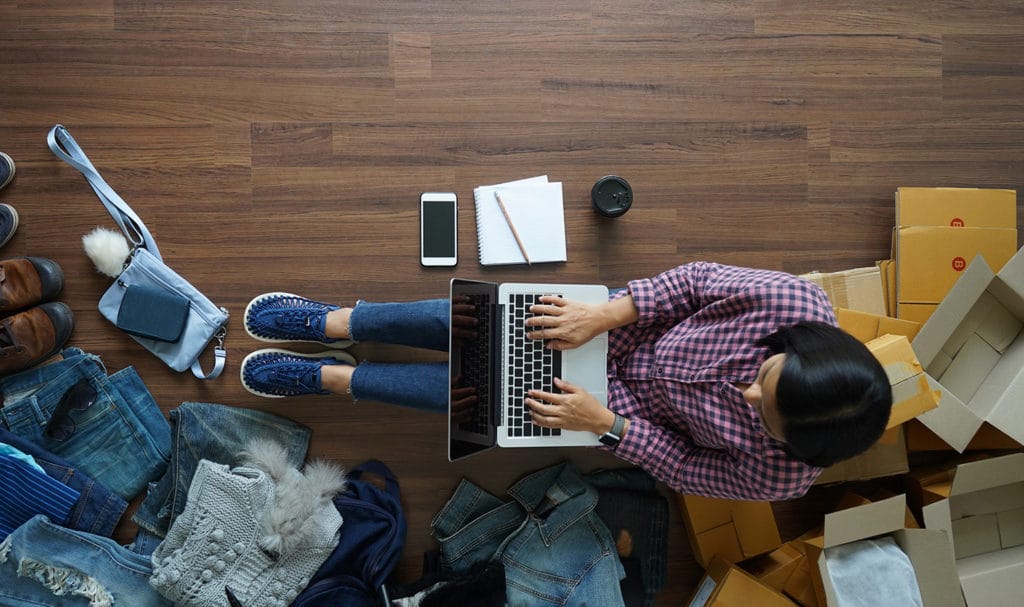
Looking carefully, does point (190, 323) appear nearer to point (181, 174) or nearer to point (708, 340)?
point (181, 174)

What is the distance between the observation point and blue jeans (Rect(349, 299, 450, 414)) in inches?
56.9

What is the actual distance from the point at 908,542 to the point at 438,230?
1380mm

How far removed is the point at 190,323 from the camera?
1.66 metres

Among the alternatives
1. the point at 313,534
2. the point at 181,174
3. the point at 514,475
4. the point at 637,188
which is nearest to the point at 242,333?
the point at 181,174

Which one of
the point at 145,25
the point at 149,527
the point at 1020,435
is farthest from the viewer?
the point at 145,25

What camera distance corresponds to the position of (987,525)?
1608 mm

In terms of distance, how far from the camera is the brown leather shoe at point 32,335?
59.6 inches

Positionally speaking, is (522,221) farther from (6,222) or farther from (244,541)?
(6,222)

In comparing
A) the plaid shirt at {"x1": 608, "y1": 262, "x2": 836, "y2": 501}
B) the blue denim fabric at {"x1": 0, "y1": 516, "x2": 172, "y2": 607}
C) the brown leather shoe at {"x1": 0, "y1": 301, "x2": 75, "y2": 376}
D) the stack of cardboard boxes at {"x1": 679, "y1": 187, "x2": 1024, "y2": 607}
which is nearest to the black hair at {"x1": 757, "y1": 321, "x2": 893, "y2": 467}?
the plaid shirt at {"x1": 608, "y1": 262, "x2": 836, "y2": 501}

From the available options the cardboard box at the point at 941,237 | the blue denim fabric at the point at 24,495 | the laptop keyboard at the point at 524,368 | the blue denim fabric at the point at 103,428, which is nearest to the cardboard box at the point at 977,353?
the cardboard box at the point at 941,237

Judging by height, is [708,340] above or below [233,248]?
below

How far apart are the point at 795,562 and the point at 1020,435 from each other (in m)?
0.60

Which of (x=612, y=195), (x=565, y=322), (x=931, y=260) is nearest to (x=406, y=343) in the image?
(x=565, y=322)

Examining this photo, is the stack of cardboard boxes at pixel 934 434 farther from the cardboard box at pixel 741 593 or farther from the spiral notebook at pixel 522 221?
the spiral notebook at pixel 522 221
